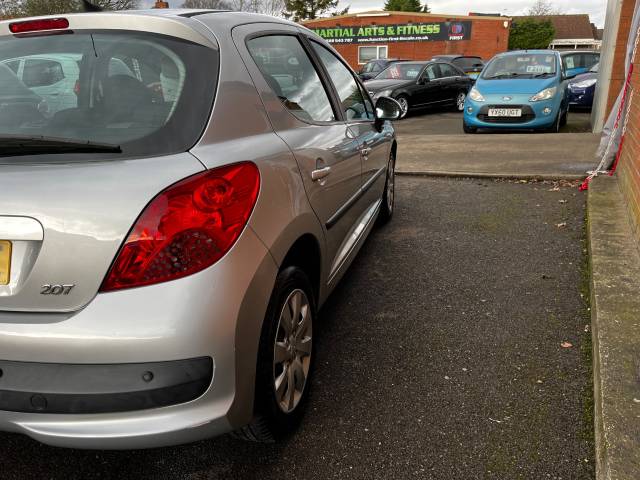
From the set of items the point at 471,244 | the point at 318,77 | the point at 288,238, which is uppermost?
the point at 318,77

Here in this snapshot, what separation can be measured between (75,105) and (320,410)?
1583 mm

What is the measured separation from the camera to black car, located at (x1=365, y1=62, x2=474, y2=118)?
13289 mm

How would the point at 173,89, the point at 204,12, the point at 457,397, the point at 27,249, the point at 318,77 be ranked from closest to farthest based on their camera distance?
the point at 27,249 < the point at 173,89 < the point at 204,12 < the point at 457,397 < the point at 318,77

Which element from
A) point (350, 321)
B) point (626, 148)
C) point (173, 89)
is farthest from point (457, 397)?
point (626, 148)

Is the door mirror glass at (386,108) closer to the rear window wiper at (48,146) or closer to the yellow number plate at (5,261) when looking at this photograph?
the rear window wiper at (48,146)

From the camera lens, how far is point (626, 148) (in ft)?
16.5

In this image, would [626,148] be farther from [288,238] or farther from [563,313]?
[288,238]

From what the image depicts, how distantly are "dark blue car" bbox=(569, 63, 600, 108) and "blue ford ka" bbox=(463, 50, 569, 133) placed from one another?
10.3ft

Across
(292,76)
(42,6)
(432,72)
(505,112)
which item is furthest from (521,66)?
(42,6)

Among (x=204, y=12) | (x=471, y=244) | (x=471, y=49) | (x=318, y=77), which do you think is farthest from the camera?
(x=471, y=49)

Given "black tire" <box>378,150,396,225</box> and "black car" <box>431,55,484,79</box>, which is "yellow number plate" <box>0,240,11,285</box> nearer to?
"black tire" <box>378,150,396,225</box>

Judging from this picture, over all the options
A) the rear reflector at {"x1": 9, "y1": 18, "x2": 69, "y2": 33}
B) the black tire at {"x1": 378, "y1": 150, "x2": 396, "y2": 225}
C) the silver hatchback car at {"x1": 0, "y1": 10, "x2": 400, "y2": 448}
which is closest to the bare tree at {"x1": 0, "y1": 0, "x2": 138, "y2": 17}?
the black tire at {"x1": 378, "y1": 150, "x2": 396, "y2": 225}

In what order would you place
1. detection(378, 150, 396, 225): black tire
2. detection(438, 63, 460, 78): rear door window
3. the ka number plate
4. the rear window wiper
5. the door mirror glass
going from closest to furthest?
1. the rear window wiper
2. the door mirror glass
3. detection(378, 150, 396, 225): black tire
4. the ka number plate
5. detection(438, 63, 460, 78): rear door window

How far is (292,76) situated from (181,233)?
4.50ft
